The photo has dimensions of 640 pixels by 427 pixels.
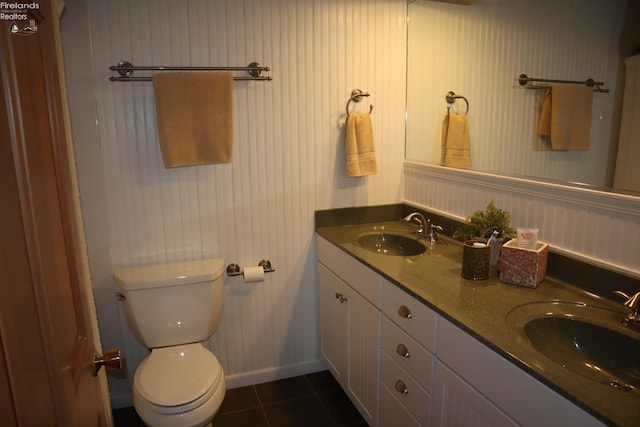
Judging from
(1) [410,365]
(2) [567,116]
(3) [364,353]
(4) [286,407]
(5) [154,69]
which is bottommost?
(4) [286,407]

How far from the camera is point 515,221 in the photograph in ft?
5.93

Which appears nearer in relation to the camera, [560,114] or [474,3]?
[560,114]

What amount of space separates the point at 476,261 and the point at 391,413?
0.70 m

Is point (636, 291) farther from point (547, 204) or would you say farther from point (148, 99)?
point (148, 99)

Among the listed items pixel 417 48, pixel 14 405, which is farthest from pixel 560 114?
pixel 14 405

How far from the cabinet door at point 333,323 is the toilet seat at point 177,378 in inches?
25.0

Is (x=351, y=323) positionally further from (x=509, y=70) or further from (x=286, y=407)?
(x=509, y=70)

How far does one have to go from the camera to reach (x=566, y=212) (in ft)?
5.22

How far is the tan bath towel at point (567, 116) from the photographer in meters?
Answer: 1.61

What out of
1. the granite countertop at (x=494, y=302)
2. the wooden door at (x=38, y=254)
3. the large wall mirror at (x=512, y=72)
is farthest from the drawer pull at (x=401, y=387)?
the wooden door at (x=38, y=254)

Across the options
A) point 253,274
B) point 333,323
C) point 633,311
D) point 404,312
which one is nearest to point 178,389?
point 253,274

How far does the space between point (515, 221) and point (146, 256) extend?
5.76 ft

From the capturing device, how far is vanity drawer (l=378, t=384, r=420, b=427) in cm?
161

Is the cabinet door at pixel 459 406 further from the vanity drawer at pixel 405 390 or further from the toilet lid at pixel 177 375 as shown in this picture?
the toilet lid at pixel 177 375
